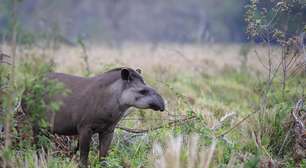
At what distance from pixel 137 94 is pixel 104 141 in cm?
64

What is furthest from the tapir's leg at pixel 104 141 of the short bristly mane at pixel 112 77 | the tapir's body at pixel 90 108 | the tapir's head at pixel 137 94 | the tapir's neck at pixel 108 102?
the short bristly mane at pixel 112 77

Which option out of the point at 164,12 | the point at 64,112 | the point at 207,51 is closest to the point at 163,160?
the point at 64,112

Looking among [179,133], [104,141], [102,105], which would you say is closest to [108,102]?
[102,105]

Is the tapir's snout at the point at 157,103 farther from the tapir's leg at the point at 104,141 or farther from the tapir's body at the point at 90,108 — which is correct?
the tapir's leg at the point at 104,141

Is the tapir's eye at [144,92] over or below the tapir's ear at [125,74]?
below

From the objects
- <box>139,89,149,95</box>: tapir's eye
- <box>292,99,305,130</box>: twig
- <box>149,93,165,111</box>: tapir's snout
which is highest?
<box>139,89,149,95</box>: tapir's eye

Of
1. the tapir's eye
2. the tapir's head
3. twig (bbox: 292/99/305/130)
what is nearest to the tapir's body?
the tapir's head

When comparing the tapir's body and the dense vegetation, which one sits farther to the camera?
the tapir's body

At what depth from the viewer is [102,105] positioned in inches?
225

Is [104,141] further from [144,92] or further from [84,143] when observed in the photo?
[144,92]

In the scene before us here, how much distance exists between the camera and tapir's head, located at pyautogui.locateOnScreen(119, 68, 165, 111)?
18.6ft

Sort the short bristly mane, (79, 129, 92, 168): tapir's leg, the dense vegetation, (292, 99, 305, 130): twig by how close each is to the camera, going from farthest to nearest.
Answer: (292, 99, 305, 130): twig → the short bristly mane → (79, 129, 92, 168): tapir's leg → the dense vegetation

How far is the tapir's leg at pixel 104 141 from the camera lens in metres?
5.87

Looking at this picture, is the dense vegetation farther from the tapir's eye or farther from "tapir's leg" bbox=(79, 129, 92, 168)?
the tapir's eye
